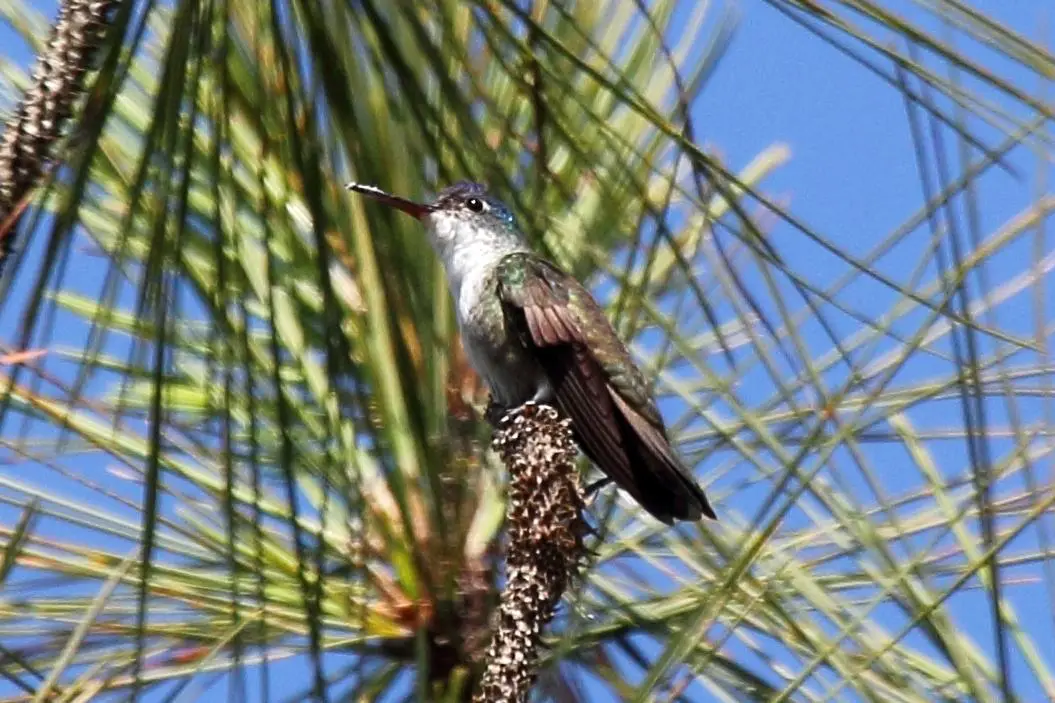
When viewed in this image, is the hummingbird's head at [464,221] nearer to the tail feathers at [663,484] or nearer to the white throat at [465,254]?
the white throat at [465,254]

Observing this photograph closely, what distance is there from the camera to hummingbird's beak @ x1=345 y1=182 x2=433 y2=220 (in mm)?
1398

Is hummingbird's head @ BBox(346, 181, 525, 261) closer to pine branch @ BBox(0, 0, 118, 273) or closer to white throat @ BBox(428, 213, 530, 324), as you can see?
white throat @ BBox(428, 213, 530, 324)

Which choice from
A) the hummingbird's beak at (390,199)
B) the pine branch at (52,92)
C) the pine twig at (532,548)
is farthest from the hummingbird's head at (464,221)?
the pine branch at (52,92)

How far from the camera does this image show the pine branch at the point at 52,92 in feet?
3.86

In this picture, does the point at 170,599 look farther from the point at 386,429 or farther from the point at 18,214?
the point at 18,214

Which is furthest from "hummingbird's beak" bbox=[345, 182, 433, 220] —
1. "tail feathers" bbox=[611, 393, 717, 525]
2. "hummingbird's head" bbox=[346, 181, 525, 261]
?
"tail feathers" bbox=[611, 393, 717, 525]

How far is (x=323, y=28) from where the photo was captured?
1334 mm

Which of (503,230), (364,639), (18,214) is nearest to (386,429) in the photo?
(364,639)

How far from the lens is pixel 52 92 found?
3.94 ft

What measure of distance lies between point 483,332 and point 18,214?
39.2 inches

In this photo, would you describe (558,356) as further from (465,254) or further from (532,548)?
(532,548)

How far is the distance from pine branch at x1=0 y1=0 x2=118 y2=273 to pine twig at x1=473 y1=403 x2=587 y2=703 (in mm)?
428

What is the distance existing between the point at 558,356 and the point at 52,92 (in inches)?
45.9

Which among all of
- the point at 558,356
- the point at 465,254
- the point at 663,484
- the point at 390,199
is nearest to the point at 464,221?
the point at 465,254
